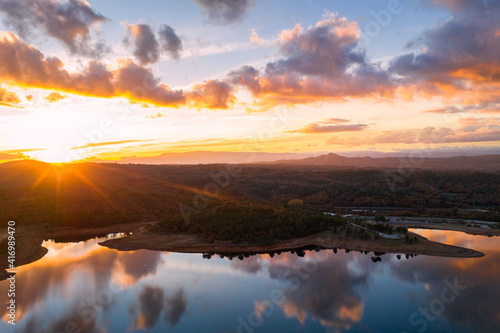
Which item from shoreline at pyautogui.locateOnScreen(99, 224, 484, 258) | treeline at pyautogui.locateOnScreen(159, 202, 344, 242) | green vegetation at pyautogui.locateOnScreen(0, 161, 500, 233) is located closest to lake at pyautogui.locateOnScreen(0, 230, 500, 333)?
shoreline at pyautogui.locateOnScreen(99, 224, 484, 258)

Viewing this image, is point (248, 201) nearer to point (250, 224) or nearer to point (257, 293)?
point (250, 224)

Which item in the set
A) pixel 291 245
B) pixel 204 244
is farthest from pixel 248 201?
pixel 291 245

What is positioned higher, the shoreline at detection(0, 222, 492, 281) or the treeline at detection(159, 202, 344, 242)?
the treeline at detection(159, 202, 344, 242)

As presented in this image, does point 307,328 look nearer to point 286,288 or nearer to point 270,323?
point 270,323

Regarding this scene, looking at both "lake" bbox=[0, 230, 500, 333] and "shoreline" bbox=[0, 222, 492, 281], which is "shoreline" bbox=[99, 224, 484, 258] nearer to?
"shoreline" bbox=[0, 222, 492, 281]

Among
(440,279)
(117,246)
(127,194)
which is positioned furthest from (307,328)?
(127,194)
